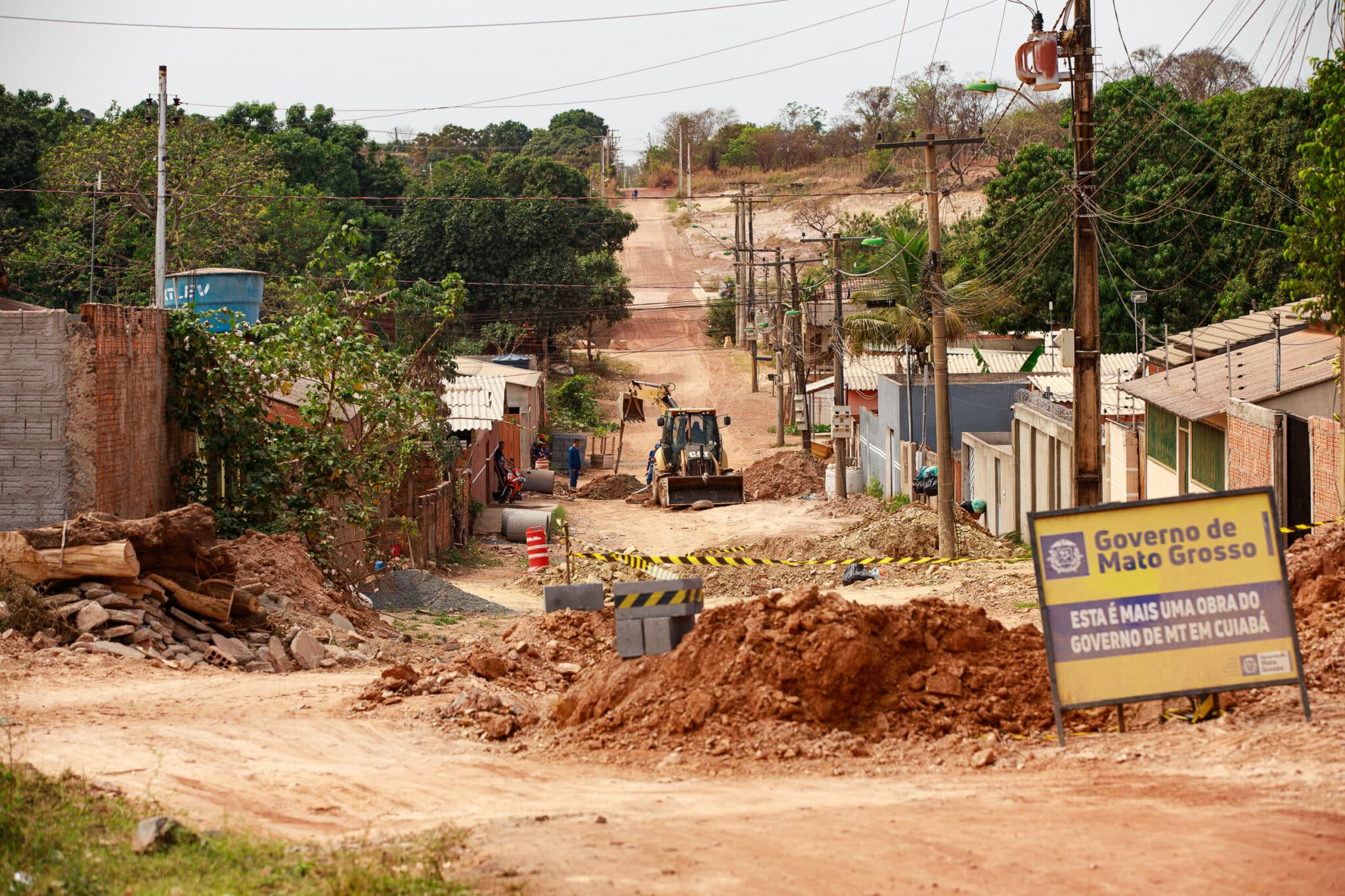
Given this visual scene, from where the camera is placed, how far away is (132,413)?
14242mm

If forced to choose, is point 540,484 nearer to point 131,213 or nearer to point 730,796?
point 131,213

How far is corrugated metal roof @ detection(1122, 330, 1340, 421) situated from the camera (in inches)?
635

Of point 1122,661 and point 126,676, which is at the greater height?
point 1122,661

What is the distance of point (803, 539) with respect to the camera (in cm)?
2503

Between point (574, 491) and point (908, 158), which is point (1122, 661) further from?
point (908, 158)

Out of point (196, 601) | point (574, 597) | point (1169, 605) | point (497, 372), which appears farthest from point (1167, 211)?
Result: point (1169, 605)

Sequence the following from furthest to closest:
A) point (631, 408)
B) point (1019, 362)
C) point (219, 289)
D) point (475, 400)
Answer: point (631, 408), point (1019, 362), point (475, 400), point (219, 289)

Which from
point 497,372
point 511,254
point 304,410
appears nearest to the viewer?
point 304,410

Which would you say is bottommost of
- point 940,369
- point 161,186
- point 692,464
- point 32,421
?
point 692,464

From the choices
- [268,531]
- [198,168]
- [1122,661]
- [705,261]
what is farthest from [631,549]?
[705,261]

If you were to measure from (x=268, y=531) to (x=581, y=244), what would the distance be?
49335 millimetres

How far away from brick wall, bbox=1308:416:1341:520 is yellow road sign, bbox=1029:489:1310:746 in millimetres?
7019

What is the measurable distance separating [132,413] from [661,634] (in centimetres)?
819

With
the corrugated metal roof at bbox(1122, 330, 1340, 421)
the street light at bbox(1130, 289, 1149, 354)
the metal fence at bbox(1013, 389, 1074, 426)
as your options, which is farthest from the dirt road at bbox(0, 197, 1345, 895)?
the street light at bbox(1130, 289, 1149, 354)
